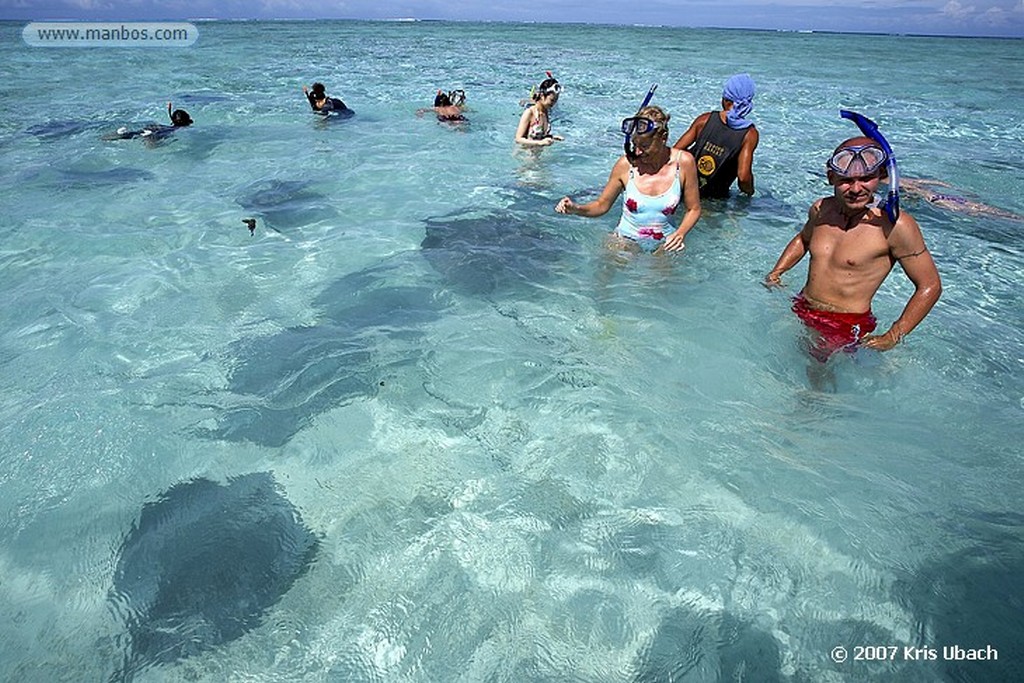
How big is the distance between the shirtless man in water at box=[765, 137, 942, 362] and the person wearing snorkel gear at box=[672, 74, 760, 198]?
2770 millimetres

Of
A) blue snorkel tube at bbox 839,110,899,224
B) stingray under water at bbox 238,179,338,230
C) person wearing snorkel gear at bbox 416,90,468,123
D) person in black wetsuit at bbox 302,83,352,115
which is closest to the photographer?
blue snorkel tube at bbox 839,110,899,224

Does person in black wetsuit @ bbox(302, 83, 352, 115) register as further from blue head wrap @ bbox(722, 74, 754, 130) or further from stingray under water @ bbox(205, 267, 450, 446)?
blue head wrap @ bbox(722, 74, 754, 130)

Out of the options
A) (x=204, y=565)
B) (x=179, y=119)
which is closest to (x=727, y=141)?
(x=204, y=565)

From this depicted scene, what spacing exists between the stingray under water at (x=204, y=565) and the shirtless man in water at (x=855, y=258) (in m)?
3.67

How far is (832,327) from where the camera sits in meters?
4.03

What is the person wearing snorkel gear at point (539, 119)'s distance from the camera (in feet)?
33.7

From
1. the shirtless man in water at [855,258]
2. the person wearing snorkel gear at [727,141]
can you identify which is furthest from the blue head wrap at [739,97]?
the shirtless man in water at [855,258]

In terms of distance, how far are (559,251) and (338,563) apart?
4.32 meters

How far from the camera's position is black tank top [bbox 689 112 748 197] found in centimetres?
648

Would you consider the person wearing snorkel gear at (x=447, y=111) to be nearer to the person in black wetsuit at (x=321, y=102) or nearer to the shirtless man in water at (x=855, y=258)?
the person in black wetsuit at (x=321, y=102)

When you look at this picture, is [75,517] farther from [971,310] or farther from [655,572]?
[971,310]

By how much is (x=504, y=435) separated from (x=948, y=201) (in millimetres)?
7921

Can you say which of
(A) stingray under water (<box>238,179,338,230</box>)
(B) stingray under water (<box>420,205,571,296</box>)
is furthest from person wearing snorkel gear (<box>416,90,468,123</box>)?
(B) stingray under water (<box>420,205,571,296</box>)

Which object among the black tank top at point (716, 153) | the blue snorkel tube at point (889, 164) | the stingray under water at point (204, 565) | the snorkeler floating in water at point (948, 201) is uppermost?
the blue snorkel tube at point (889, 164)
